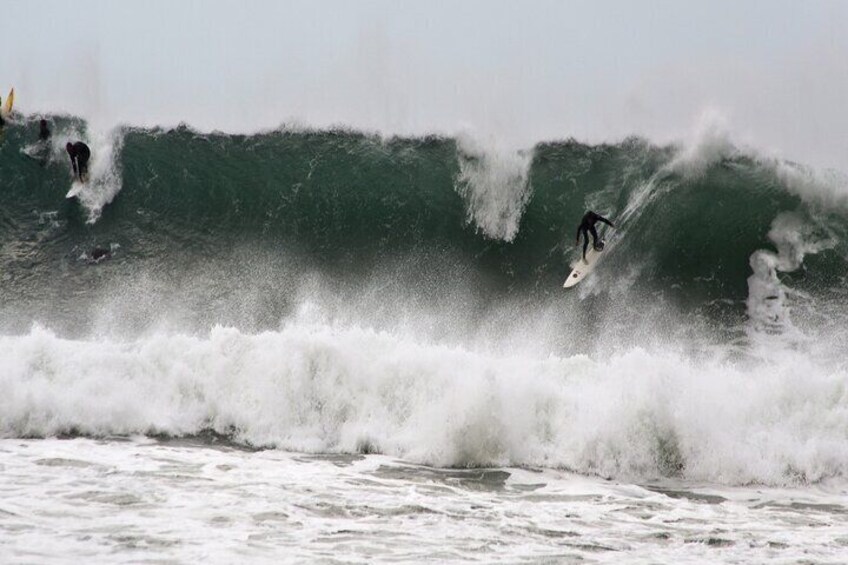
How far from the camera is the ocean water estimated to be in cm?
788

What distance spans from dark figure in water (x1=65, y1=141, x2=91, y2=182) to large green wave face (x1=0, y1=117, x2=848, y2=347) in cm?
21

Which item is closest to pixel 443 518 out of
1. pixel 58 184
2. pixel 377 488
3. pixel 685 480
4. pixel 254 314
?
pixel 377 488

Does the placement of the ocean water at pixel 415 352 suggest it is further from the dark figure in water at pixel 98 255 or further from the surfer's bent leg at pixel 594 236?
the surfer's bent leg at pixel 594 236

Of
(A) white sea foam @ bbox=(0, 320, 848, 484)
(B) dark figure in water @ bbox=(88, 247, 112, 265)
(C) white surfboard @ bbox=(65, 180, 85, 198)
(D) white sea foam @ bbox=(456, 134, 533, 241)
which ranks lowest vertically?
(A) white sea foam @ bbox=(0, 320, 848, 484)

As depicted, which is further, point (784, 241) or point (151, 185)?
point (151, 185)

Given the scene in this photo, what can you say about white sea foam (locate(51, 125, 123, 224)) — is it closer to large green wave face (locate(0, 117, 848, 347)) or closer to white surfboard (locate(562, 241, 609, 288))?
large green wave face (locate(0, 117, 848, 347))

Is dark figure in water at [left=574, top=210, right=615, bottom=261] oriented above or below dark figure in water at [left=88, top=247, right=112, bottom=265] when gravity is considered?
above

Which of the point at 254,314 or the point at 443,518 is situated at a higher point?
the point at 254,314

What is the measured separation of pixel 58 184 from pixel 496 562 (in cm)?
1352

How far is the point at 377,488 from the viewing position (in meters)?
8.98

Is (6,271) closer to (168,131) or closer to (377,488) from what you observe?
(168,131)

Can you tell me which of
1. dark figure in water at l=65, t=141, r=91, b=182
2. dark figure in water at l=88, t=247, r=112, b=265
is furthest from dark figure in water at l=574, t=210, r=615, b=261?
dark figure in water at l=65, t=141, r=91, b=182

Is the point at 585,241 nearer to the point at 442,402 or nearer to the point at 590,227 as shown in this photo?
the point at 590,227

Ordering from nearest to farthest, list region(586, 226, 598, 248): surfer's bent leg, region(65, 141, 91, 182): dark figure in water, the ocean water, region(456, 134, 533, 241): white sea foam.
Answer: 1. the ocean water
2. region(586, 226, 598, 248): surfer's bent leg
3. region(456, 134, 533, 241): white sea foam
4. region(65, 141, 91, 182): dark figure in water
